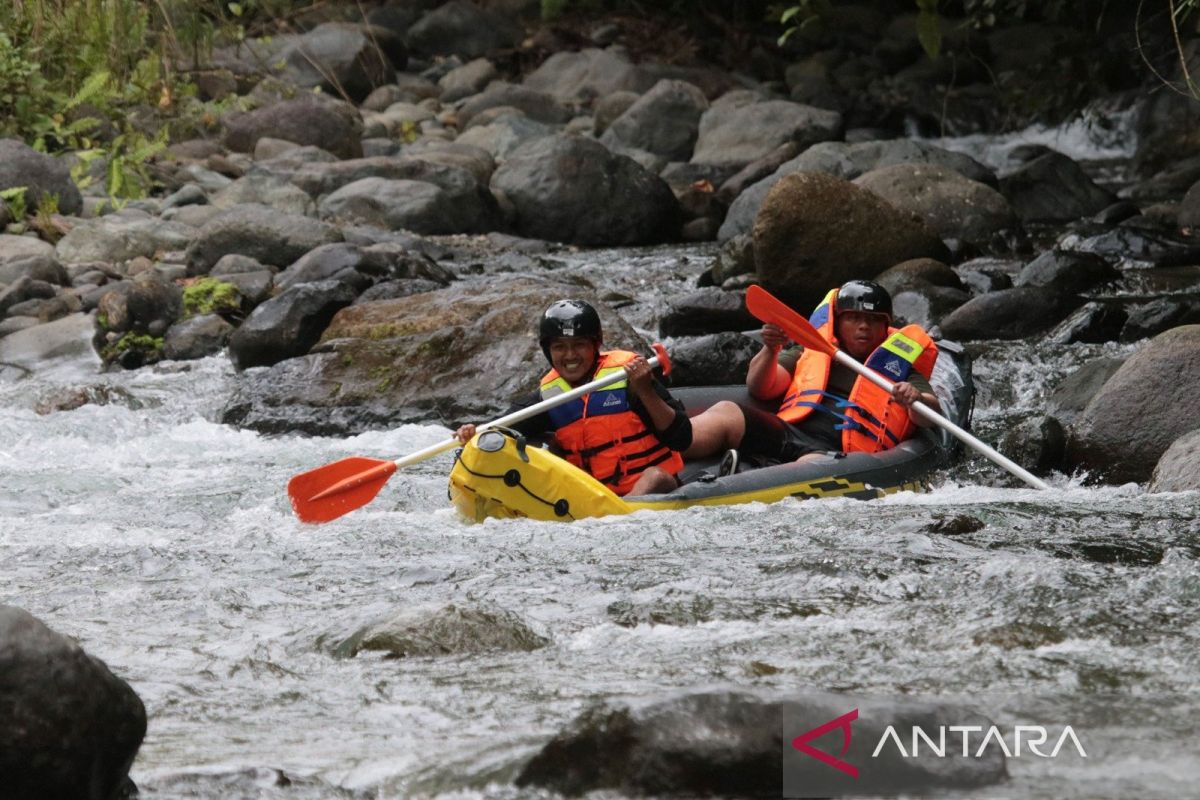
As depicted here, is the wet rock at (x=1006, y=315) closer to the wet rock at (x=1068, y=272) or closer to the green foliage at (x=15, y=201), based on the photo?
the wet rock at (x=1068, y=272)

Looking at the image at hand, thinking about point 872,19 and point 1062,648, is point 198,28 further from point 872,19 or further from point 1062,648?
point 872,19

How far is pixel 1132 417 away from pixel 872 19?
54.1 feet

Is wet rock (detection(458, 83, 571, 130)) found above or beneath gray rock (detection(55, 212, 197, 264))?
beneath

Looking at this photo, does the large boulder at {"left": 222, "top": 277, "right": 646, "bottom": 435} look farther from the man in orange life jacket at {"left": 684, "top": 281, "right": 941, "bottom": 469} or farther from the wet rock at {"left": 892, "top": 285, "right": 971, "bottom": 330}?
the wet rock at {"left": 892, "top": 285, "right": 971, "bottom": 330}

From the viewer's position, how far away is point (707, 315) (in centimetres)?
1012

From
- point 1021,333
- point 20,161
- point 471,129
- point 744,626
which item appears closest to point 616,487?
point 744,626

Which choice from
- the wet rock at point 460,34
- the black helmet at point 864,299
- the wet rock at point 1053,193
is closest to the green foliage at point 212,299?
the black helmet at point 864,299

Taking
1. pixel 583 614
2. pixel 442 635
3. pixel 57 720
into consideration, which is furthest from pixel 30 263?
pixel 57 720

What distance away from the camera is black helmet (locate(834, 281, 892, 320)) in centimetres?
702

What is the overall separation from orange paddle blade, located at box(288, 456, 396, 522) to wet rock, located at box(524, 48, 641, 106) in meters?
14.9

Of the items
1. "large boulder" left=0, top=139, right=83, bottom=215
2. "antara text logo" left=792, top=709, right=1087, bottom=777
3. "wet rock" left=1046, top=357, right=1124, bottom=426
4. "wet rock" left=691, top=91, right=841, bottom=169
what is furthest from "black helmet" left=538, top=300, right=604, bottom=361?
"wet rock" left=691, top=91, right=841, bottom=169

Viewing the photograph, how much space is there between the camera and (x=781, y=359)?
7711 mm

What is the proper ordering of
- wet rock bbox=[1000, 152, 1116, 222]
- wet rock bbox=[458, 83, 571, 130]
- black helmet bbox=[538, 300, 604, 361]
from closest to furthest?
black helmet bbox=[538, 300, 604, 361] → wet rock bbox=[1000, 152, 1116, 222] → wet rock bbox=[458, 83, 571, 130]

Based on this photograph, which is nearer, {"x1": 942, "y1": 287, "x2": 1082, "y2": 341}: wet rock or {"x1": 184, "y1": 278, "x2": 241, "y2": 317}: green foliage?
{"x1": 942, "y1": 287, "x2": 1082, "y2": 341}: wet rock
